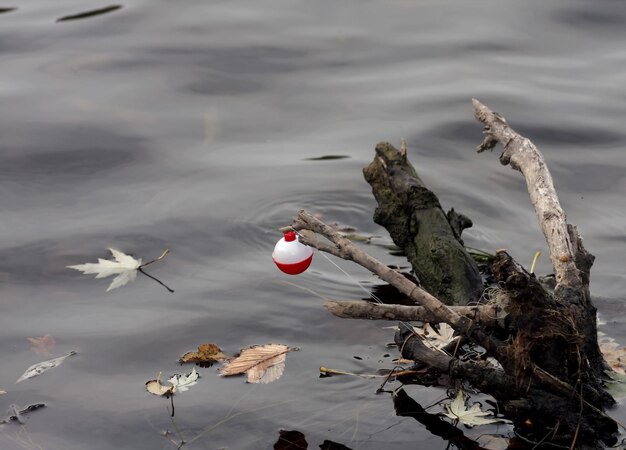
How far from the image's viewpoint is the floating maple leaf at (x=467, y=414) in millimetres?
3500

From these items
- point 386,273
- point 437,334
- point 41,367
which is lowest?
point 41,367

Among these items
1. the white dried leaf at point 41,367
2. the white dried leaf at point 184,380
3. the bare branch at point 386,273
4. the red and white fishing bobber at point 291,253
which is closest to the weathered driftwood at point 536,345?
the bare branch at point 386,273

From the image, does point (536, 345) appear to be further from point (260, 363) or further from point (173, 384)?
point (173, 384)

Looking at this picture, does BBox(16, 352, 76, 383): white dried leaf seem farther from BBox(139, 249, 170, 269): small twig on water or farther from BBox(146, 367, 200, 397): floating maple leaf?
BBox(139, 249, 170, 269): small twig on water

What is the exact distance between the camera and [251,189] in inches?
→ 231

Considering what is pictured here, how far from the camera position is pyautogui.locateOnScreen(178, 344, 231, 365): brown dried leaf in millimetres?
4078

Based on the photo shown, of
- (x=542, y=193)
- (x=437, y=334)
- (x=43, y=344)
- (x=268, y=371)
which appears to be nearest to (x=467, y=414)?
(x=437, y=334)

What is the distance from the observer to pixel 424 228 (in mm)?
4324

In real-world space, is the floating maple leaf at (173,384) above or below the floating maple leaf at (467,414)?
below

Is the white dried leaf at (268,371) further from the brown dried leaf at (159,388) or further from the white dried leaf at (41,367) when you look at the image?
the white dried leaf at (41,367)

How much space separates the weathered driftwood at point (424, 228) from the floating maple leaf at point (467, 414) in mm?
501

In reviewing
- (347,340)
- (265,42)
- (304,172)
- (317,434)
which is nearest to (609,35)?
(265,42)

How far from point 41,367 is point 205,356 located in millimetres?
718

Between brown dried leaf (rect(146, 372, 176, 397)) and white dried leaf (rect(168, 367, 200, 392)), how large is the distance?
0.02 meters
